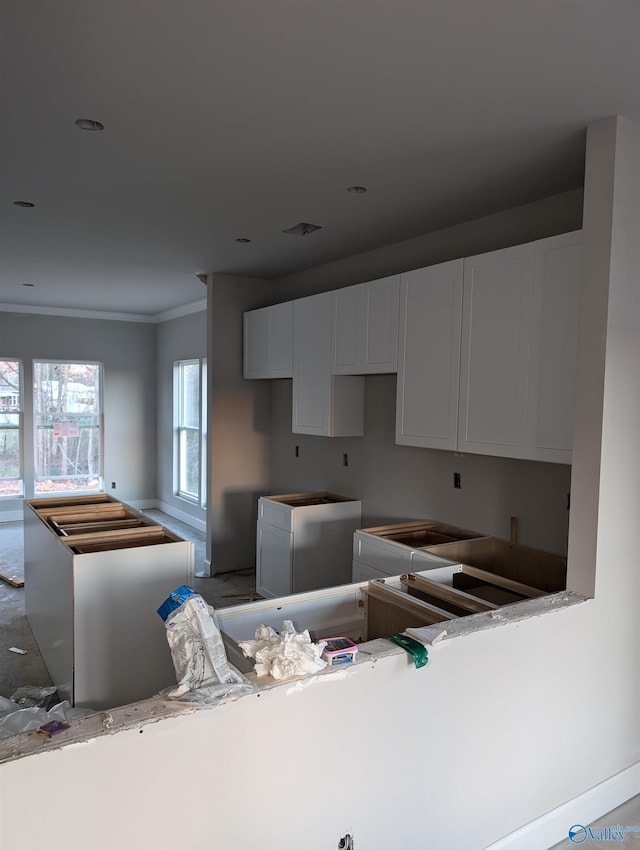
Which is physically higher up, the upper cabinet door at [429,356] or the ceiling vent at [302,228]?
the ceiling vent at [302,228]

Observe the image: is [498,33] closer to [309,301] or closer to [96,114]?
[96,114]

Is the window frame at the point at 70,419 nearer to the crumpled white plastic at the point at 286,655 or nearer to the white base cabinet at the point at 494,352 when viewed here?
the white base cabinet at the point at 494,352

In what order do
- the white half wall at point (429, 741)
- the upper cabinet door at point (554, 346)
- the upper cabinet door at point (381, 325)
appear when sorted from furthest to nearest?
the upper cabinet door at point (381, 325) < the upper cabinet door at point (554, 346) < the white half wall at point (429, 741)

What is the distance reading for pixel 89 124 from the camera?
7.32ft

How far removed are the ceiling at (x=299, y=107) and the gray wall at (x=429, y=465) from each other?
6.7 inches

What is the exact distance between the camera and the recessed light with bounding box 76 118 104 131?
2.20m

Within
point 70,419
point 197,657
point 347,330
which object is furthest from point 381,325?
point 70,419

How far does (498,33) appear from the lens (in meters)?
1.65

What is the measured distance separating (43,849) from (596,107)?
8.77 ft

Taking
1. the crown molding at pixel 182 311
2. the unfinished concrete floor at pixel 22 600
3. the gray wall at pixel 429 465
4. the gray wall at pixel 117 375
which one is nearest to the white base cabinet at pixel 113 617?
the unfinished concrete floor at pixel 22 600

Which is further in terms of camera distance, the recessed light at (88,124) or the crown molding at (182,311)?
the crown molding at (182,311)

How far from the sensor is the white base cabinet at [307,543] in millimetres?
4156

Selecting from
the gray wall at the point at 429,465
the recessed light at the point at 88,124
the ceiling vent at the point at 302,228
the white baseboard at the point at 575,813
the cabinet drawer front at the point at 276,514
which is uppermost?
the ceiling vent at the point at 302,228

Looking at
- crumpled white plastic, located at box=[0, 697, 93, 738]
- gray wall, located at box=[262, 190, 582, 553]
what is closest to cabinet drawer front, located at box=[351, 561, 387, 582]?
gray wall, located at box=[262, 190, 582, 553]
